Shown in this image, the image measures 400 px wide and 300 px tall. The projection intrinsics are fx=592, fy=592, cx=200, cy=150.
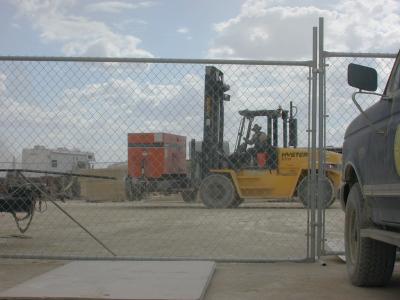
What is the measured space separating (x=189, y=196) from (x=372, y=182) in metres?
13.1

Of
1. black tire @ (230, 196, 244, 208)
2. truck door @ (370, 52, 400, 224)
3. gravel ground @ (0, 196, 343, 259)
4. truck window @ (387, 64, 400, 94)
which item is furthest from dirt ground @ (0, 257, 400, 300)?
black tire @ (230, 196, 244, 208)

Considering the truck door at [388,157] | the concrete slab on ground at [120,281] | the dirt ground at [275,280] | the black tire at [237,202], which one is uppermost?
the truck door at [388,157]

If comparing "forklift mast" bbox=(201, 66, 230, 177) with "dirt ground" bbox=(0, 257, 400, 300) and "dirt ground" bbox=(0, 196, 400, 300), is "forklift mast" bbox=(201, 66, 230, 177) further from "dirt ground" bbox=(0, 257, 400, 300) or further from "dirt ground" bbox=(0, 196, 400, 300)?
"dirt ground" bbox=(0, 257, 400, 300)

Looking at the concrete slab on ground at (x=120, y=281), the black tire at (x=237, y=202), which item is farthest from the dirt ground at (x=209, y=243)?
the black tire at (x=237, y=202)

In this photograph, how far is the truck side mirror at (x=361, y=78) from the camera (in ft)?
16.1

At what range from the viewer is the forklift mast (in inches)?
408

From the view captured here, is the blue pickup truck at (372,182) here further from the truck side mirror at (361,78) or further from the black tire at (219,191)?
the black tire at (219,191)

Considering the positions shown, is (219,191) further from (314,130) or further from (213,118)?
(314,130)

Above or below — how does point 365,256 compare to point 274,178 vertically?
above

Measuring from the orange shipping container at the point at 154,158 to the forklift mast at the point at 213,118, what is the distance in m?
0.78

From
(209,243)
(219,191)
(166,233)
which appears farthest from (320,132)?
(219,191)

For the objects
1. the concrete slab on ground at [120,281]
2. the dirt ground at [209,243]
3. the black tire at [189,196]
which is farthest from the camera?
the black tire at [189,196]

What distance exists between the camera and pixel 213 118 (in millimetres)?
11805

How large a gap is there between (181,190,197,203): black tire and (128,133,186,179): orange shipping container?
72cm
